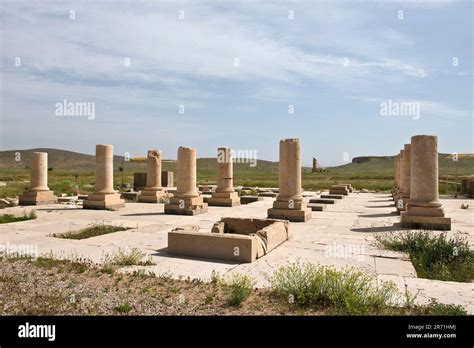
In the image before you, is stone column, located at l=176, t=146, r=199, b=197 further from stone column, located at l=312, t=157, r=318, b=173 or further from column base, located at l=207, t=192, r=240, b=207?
stone column, located at l=312, t=157, r=318, b=173

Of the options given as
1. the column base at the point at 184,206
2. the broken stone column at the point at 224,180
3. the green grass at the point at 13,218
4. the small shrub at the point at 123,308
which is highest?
the broken stone column at the point at 224,180

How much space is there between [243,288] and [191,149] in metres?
11.2

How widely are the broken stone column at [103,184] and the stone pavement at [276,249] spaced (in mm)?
913

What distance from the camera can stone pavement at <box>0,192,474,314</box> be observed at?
6.45m

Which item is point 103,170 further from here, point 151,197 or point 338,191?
point 338,191

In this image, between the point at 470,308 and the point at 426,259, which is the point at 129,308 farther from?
the point at 426,259

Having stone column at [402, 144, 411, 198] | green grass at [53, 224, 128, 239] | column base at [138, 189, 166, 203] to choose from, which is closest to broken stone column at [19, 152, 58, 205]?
column base at [138, 189, 166, 203]

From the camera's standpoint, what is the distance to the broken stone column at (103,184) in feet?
53.8

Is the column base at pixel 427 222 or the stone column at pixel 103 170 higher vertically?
the stone column at pixel 103 170

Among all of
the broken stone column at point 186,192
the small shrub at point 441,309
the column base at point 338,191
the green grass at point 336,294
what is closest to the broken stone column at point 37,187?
the broken stone column at point 186,192

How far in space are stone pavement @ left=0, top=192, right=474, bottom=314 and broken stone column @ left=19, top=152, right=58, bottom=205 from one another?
2541 mm

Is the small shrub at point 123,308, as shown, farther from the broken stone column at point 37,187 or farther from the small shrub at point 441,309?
the broken stone column at point 37,187
